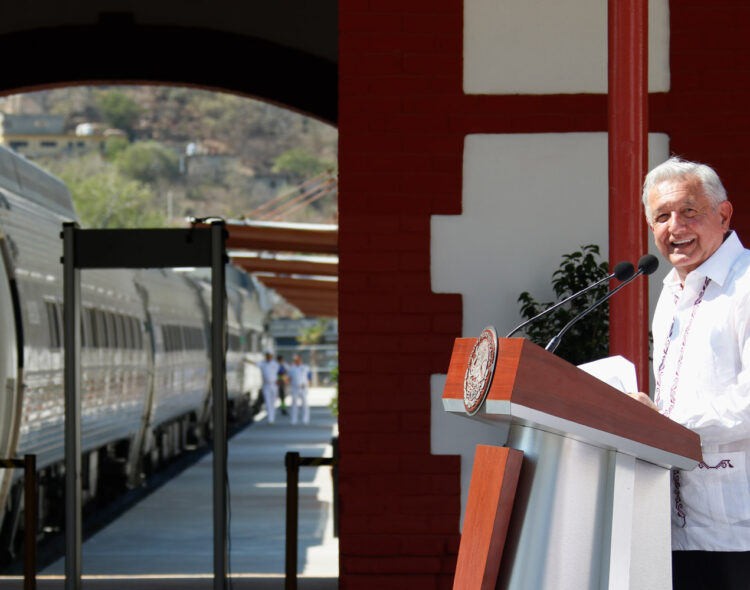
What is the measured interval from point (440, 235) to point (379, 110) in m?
0.68

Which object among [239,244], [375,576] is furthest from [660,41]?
[239,244]

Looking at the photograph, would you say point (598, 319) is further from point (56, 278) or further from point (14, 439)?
point (56, 278)

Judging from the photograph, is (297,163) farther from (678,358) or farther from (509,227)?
(678,358)

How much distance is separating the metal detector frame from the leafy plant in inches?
79.8

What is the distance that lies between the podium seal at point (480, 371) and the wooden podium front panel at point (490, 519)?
0.51ft

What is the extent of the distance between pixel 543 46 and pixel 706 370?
351 centimetres

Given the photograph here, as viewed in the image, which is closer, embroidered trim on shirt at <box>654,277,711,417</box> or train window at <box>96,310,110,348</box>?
embroidered trim on shirt at <box>654,277,711,417</box>

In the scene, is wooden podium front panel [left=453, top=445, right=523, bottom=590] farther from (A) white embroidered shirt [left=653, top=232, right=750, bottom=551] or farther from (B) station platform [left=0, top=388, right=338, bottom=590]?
(B) station platform [left=0, top=388, right=338, bottom=590]

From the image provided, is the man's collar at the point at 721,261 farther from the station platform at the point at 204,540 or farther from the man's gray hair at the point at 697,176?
the station platform at the point at 204,540

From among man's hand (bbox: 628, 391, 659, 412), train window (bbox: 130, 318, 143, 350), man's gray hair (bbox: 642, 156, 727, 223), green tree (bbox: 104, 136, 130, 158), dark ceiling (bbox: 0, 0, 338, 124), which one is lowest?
man's hand (bbox: 628, 391, 659, 412)

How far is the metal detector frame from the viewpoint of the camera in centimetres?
755

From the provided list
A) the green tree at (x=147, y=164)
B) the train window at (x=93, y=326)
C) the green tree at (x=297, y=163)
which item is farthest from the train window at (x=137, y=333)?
the green tree at (x=297, y=163)

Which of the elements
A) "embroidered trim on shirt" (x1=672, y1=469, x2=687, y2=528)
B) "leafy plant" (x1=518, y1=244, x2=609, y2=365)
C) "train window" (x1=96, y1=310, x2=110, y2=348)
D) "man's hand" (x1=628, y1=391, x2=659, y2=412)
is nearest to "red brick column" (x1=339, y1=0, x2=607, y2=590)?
"leafy plant" (x1=518, y1=244, x2=609, y2=365)

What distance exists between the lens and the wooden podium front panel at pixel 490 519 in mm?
3094
